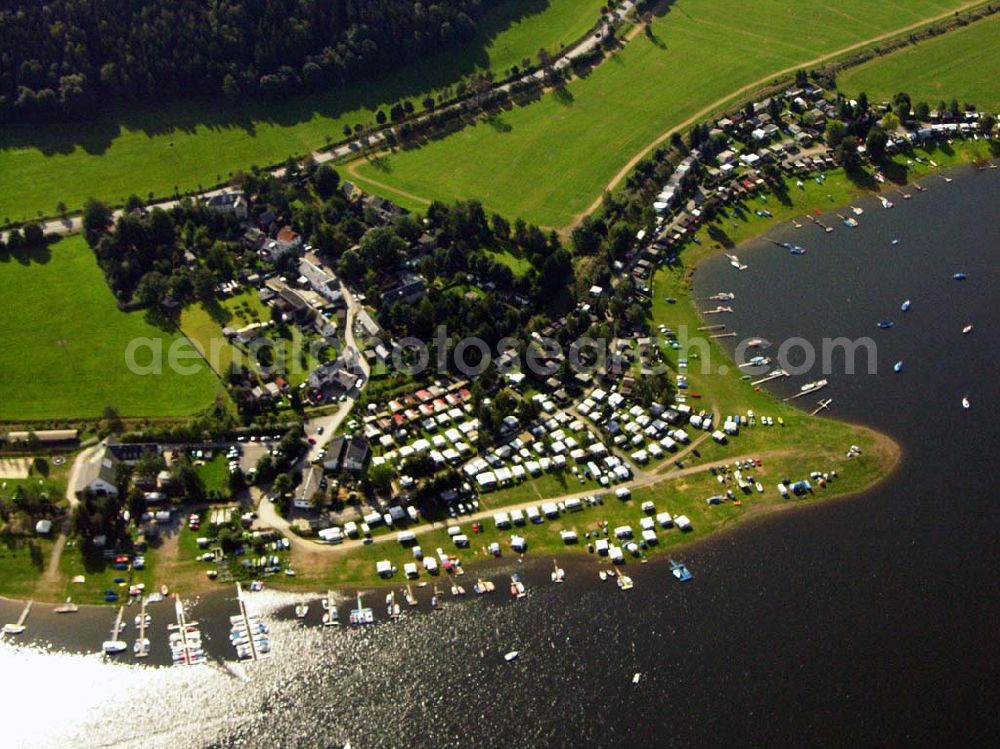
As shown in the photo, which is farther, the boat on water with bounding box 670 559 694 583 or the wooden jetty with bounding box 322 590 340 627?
the boat on water with bounding box 670 559 694 583

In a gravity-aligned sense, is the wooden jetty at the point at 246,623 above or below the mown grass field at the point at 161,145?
below

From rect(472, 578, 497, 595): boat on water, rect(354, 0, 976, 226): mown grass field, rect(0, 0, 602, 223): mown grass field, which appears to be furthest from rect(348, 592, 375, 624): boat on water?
rect(0, 0, 602, 223): mown grass field

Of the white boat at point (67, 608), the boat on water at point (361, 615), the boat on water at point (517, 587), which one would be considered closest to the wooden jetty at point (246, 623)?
the boat on water at point (361, 615)

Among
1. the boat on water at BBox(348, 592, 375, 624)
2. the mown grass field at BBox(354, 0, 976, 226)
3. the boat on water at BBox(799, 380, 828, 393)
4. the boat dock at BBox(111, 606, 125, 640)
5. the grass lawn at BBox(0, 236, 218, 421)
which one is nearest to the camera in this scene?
the boat dock at BBox(111, 606, 125, 640)

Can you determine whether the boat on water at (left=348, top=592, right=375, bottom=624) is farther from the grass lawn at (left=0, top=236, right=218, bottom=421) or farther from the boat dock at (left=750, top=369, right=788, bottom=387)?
the boat dock at (left=750, top=369, right=788, bottom=387)

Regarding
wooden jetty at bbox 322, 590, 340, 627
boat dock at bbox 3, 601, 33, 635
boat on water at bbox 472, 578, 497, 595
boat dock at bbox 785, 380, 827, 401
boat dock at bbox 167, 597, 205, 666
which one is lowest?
boat dock at bbox 3, 601, 33, 635

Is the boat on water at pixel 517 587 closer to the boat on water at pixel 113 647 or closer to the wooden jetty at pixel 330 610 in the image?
the wooden jetty at pixel 330 610

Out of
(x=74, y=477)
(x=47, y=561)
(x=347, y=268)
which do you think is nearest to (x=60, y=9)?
(x=347, y=268)
